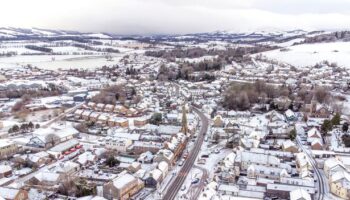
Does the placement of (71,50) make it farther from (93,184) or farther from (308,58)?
(93,184)

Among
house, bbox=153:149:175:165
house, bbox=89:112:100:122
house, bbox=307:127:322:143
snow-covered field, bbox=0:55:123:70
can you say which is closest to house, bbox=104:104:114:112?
house, bbox=89:112:100:122

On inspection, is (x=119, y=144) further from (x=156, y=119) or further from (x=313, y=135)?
(x=313, y=135)

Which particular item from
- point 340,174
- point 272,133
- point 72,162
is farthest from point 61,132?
point 340,174

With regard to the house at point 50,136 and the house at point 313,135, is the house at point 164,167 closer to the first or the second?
the house at point 50,136

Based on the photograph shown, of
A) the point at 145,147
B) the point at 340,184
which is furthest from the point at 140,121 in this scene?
the point at 340,184

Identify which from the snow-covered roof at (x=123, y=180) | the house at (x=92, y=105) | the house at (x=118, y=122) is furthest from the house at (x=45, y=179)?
the house at (x=92, y=105)

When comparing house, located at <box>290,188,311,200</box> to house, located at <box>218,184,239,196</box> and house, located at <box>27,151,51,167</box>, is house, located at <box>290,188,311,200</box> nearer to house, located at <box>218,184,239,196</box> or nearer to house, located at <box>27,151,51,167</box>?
house, located at <box>218,184,239,196</box>
